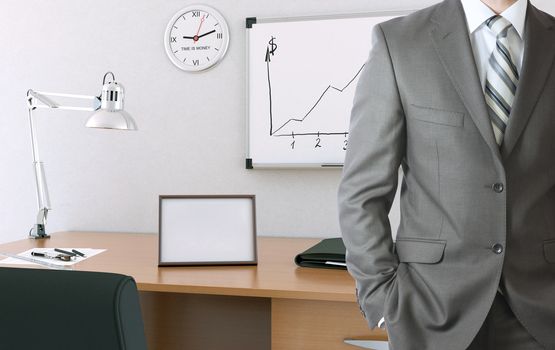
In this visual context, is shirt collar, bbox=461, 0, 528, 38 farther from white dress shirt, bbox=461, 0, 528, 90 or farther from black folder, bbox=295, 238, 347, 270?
black folder, bbox=295, 238, 347, 270

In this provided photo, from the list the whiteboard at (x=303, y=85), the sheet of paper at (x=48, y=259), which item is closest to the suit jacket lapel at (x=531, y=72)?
the whiteboard at (x=303, y=85)

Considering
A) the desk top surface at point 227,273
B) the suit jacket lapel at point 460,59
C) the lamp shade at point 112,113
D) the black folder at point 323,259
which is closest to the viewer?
the suit jacket lapel at point 460,59

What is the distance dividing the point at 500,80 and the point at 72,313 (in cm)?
81

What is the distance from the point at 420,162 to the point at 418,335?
11.9 inches

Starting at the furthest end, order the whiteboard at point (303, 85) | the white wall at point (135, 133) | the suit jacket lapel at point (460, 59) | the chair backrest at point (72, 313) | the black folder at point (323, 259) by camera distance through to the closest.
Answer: the white wall at point (135, 133), the whiteboard at point (303, 85), the black folder at point (323, 259), the suit jacket lapel at point (460, 59), the chair backrest at point (72, 313)

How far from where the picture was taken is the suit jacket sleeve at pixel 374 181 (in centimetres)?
112

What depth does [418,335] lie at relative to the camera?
3.59 ft

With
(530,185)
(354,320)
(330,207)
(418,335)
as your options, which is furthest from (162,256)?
(530,185)

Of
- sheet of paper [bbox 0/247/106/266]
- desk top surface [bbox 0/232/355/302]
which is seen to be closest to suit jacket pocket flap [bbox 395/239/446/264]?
desk top surface [bbox 0/232/355/302]

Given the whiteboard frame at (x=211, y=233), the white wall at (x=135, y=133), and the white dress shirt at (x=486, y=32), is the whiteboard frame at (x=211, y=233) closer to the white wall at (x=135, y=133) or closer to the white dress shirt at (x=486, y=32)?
the white wall at (x=135, y=133)

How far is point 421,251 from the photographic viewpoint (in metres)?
1.11

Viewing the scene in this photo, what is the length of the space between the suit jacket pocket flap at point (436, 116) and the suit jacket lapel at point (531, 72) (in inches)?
3.3

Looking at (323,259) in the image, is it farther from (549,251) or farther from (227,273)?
(549,251)

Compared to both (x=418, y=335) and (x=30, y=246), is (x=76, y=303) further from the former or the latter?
(x=30, y=246)
